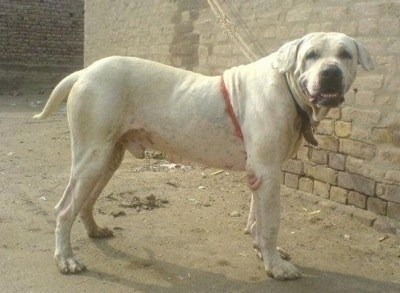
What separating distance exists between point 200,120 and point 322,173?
208cm

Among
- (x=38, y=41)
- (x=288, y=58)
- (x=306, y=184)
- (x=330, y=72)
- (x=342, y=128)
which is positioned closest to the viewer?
(x=330, y=72)

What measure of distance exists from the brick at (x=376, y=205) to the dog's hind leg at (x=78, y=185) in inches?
95.1

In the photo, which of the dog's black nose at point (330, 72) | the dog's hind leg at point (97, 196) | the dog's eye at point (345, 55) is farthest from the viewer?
the dog's hind leg at point (97, 196)

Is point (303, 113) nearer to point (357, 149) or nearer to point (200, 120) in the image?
point (200, 120)

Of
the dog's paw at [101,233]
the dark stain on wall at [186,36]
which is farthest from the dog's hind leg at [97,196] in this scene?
the dark stain on wall at [186,36]

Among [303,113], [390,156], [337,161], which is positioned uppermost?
[303,113]

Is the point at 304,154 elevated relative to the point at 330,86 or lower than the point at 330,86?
lower

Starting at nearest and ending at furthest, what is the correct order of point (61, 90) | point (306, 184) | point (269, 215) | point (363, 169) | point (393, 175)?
point (269, 215)
point (61, 90)
point (393, 175)
point (363, 169)
point (306, 184)

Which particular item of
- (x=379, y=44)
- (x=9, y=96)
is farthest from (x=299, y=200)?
(x=9, y=96)

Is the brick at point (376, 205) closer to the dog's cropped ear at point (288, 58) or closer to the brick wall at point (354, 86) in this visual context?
the brick wall at point (354, 86)

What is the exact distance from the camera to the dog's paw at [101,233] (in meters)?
3.92

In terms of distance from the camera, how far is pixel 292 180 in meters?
5.30

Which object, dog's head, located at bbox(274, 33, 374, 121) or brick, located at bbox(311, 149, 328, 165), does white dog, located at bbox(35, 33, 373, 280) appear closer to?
dog's head, located at bbox(274, 33, 374, 121)

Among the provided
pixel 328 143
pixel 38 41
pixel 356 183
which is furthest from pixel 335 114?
pixel 38 41
